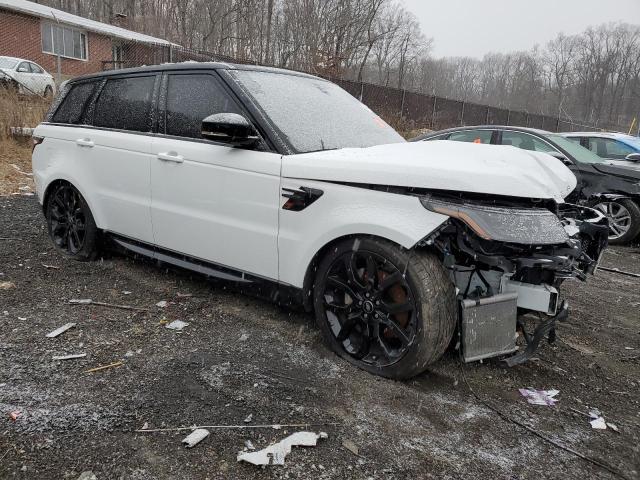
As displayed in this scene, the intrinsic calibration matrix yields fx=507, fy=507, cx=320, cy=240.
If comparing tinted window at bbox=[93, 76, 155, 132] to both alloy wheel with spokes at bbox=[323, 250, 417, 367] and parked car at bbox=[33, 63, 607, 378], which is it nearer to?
parked car at bbox=[33, 63, 607, 378]

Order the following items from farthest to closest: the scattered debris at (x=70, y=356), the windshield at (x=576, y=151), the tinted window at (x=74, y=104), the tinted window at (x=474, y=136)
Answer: the tinted window at (x=474, y=136), the windshield at (x=576, y=151), the tinted window at (x=74, y=104), the scattered debris at (x=70, y=356)

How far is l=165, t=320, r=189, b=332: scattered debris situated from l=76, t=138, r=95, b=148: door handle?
5.93 feet

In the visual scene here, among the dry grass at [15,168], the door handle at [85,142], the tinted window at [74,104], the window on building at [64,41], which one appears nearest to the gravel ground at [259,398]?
the door handle at [85,142]

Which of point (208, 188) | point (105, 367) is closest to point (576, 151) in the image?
point (208, 188)

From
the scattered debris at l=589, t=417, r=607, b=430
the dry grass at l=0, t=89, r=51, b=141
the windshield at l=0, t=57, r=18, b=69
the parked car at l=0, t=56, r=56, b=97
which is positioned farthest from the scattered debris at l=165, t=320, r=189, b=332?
the windshield at l=0, t=57, r=18, b=69

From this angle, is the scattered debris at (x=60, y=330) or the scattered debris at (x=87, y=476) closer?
the scattered debris at (x=87, y=476)

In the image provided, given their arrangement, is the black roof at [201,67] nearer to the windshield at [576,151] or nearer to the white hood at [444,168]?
the white hood at [444,168]

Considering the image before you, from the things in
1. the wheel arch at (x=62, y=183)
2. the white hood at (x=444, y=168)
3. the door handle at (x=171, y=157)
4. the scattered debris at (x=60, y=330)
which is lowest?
the scattered debris at (x=60, y=330)

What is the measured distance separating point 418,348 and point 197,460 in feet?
4.04

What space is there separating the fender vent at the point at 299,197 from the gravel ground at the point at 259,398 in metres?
0.91

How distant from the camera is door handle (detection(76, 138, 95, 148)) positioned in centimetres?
430

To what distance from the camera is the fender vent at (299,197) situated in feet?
9.82

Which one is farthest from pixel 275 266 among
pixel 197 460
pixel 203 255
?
pixel 197 460

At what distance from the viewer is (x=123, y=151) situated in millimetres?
4031
